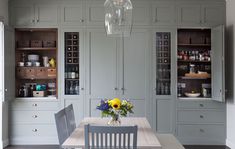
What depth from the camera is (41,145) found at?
18.4 feet

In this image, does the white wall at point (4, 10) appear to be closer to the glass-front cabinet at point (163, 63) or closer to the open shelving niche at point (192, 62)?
the glass-front cabinet at point (163, 63)

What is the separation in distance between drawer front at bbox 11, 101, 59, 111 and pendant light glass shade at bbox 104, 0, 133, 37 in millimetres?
2701

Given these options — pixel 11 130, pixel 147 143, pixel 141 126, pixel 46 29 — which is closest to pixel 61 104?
pixel 11 130

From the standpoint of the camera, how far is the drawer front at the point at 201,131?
5.64m

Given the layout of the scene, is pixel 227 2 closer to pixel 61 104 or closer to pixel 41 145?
pixel 61 104

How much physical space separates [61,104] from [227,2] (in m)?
3.63

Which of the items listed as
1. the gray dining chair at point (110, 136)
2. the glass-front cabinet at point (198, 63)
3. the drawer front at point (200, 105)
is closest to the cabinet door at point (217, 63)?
the glass-front cabinet at point (198, 63)

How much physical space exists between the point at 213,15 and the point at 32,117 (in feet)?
12.8

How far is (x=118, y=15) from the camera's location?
3389 millimetres

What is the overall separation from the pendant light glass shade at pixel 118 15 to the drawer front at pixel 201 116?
2759 millimetres

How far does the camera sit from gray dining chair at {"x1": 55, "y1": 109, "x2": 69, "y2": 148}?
306 cm

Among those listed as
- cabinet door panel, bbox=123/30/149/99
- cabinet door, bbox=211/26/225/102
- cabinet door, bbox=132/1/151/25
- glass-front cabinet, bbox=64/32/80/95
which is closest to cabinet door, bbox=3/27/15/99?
glass-front cabinet, bbox=64/32/80/95

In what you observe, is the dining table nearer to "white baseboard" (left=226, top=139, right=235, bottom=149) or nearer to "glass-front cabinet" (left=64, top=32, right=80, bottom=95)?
"glass-front cabinet" (left=64, top=32, right=80, bottom=95)

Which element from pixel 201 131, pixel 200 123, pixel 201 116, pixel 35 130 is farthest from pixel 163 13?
pixel 35 130
